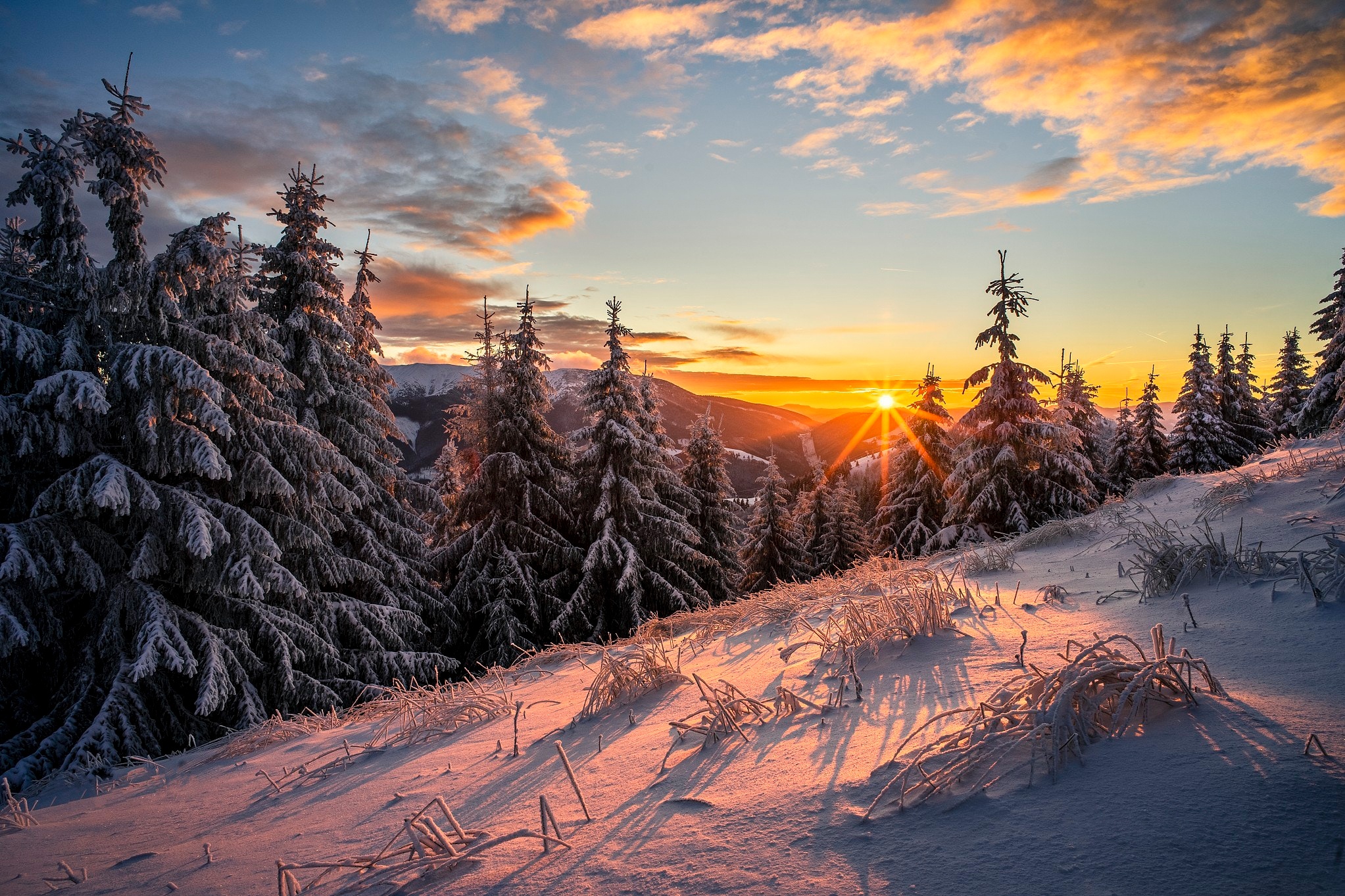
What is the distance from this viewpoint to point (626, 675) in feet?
11.3

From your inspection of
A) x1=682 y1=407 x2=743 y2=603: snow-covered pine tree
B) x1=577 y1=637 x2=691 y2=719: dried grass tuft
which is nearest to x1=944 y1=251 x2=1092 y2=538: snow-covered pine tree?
x1=682 y1=407 x2=743 y2=603: snow-covered pine tree

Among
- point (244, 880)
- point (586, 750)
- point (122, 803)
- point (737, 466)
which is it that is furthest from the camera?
point (737, 466)

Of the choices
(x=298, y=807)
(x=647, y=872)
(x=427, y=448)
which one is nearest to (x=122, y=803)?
(x=298, y=807)

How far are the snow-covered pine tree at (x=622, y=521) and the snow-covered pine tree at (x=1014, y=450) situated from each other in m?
9.79

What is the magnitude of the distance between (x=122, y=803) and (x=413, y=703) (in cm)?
190

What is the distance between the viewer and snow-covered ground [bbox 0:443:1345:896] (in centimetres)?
131

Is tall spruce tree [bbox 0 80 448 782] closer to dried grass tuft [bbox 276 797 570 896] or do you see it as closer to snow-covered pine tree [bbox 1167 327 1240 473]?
dried grass tuft [bbox 276 797 570 896]

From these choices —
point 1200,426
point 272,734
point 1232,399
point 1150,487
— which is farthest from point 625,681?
point 1232,399

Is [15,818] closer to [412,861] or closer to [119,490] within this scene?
[412,861]

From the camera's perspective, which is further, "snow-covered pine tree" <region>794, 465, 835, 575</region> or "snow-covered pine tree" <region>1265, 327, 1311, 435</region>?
"snow-covered pine tree" <region>1265, 327, 1311, 435</region>

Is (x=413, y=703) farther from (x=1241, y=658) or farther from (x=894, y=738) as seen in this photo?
(x=1241, y=658)

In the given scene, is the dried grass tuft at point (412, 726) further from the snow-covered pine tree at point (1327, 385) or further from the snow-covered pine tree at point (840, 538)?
the snow-covered pine tree at point (1327, 385)

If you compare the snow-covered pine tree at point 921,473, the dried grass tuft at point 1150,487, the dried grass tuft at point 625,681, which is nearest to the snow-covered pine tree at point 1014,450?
the snow-covered pine tree at point 921,473

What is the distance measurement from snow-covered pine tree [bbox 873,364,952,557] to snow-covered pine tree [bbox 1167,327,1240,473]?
15.6 meters
